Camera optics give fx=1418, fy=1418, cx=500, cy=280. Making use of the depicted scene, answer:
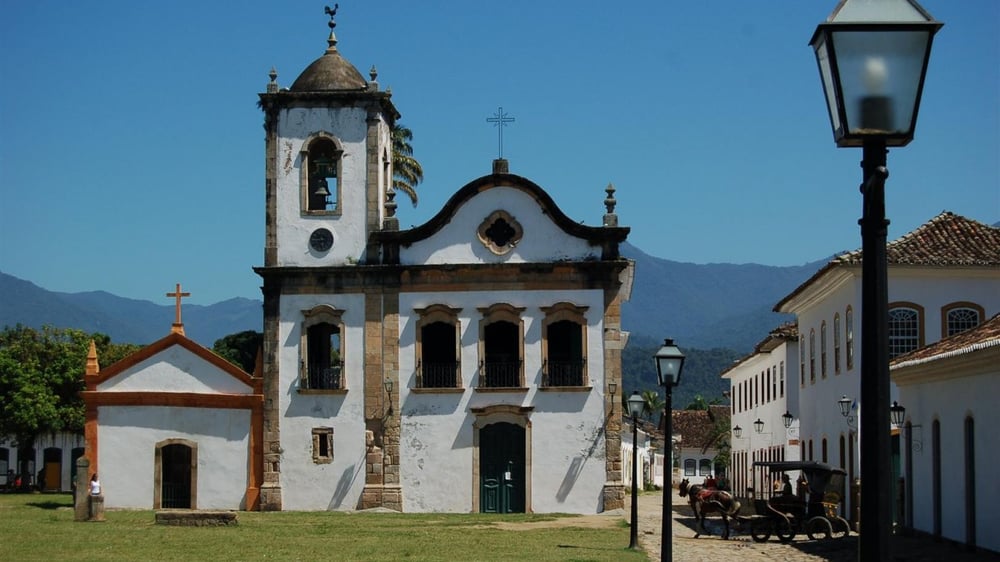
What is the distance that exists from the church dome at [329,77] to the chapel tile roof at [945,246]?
1361 cm

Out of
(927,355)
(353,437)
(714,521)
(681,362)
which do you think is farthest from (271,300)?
(681,362)

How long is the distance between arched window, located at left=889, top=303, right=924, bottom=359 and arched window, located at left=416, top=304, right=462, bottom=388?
11042mm

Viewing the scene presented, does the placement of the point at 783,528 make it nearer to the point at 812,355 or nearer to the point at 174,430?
the point at 812,355

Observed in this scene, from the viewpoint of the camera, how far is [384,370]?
122ft

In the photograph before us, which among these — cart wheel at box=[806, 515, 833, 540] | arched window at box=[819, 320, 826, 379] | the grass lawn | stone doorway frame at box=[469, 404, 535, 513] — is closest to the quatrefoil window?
stone doorway frame at box=[469, 404, 535, 513]

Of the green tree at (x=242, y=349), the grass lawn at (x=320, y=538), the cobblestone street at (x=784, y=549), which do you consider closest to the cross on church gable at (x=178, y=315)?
the grass lawn at (x=320, y=538)

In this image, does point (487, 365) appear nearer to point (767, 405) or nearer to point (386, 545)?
point (386, 545)

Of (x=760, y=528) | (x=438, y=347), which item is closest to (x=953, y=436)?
(x=760, y=528)

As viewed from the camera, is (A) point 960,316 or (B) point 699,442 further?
(B) point 699,442

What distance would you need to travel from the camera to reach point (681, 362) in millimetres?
17859

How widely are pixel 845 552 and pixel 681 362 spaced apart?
737 centimetres

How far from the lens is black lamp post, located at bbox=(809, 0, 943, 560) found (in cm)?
552

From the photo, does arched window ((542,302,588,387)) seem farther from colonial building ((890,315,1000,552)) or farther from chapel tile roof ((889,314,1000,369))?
chapel tile roof ((889,314,1000,369))

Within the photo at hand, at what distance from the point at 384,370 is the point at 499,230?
4.77 meters
